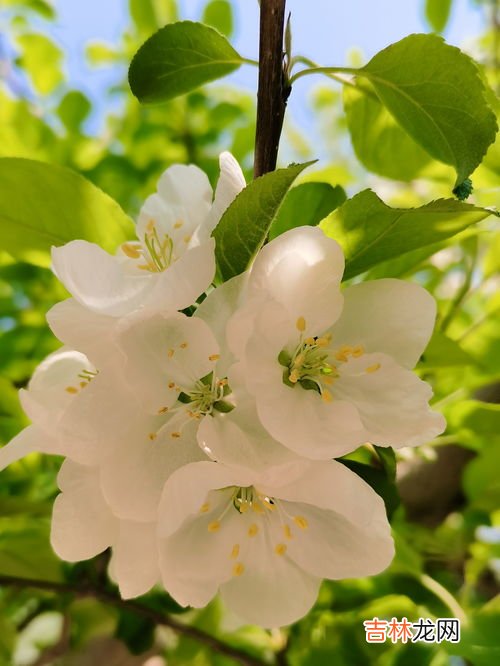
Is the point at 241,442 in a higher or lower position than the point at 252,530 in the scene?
higher

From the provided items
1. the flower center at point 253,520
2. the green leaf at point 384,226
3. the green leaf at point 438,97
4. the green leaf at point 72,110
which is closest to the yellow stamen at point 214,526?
the flower center at point 253,520

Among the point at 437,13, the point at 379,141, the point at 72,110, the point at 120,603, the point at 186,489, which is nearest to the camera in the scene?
the point at 186,489

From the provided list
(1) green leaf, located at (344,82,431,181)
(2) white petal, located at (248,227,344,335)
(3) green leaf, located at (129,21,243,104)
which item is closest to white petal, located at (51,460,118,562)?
(2) white petal, located at (248,227,344,335)

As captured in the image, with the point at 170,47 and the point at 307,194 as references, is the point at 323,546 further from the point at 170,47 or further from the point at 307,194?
the point at 170,47

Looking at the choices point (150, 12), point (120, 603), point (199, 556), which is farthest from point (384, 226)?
point (150, 12)

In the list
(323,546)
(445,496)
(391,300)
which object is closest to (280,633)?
(445,496)

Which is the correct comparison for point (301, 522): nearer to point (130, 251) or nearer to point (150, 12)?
point (130, 251)

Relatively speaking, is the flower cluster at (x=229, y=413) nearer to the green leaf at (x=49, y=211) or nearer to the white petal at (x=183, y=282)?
the white petal at (x=183, y=282)

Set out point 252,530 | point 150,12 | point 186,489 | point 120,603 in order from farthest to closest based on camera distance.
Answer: point 150,12 < point 120,603 < point 252,530 < point 186,489
